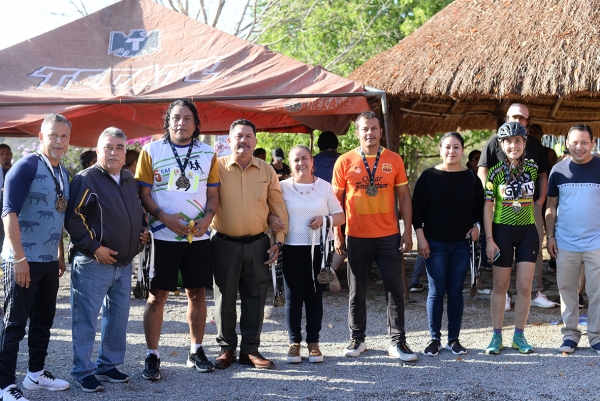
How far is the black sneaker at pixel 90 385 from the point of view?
450cm

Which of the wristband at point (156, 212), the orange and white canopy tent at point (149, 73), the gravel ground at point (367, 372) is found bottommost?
the gravel ground at point (367, 372)

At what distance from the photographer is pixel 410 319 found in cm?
686

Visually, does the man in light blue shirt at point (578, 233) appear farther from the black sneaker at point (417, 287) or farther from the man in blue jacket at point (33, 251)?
the man in blue jacket at point (33, 251)

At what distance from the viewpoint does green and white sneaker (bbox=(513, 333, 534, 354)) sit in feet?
18.1

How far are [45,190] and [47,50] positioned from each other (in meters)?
3.86

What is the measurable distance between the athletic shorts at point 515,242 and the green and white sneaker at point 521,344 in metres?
0.65

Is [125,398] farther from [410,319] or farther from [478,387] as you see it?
[410,319]

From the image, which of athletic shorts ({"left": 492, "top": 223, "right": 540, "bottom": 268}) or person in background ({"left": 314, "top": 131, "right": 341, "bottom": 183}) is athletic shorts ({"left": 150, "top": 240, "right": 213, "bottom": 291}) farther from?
person in background ({"left": 314, "top": 131, "right": 341, "bottom": 183})

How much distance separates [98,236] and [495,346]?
337 cm

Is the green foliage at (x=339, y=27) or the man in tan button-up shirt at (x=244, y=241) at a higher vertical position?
the green foliage at (x=339, y=27)

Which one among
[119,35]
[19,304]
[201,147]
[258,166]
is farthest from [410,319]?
[119,35]

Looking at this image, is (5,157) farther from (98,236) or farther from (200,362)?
(200,362)

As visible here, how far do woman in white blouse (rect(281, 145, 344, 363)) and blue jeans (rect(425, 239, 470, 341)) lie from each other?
885 millimetres

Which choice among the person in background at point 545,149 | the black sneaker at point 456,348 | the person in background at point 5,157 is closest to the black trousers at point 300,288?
the black sneaker at point 456,348
